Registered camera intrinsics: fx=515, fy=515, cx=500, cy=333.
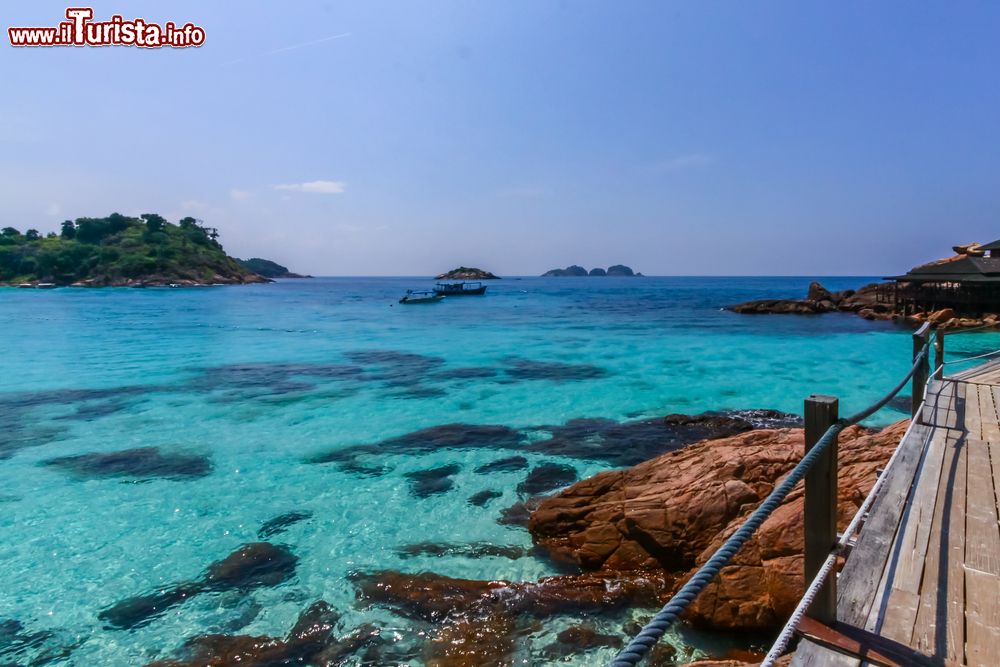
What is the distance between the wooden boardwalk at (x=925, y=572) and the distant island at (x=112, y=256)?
490ft

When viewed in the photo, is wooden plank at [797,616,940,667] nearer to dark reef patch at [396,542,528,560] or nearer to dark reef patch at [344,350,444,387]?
dark reef patch at [396,542,528,560]

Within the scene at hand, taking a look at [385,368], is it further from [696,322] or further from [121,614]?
[696,322]

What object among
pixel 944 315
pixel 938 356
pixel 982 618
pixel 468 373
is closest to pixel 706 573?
pixel 982 618

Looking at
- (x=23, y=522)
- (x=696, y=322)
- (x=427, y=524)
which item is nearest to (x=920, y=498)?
(x=427, y=524)

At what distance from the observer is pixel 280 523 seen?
31.0 feet

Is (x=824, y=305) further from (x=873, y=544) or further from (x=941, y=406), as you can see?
(x=873, y=544)

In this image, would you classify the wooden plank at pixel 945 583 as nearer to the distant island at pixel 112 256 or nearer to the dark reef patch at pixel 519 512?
the dark reef patch at pixel 519 512

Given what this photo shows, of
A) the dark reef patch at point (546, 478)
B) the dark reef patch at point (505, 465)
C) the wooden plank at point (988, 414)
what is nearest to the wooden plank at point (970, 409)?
the wooden plank at point (988, 414)

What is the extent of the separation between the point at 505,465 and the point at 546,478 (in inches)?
47.2

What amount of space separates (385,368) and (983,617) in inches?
920

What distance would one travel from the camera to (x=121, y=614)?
697 cm

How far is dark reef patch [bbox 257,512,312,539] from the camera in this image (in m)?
9.12

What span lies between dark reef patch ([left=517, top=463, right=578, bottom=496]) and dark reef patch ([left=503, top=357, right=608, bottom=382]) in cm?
999

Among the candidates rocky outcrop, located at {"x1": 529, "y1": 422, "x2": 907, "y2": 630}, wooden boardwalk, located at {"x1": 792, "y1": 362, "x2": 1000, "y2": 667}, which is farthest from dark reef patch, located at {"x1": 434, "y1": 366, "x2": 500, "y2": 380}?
wooden boardwalk, located at {"x1": 792, "y1": 362, "x2": 1000, "y2": 667}
